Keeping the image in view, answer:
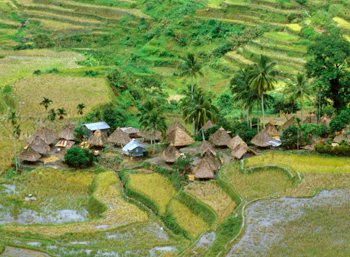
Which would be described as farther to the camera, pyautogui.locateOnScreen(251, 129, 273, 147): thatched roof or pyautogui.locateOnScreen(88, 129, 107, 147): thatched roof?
pyautogui.locateOnScreen(88, 129, 107, 147): thatched roof

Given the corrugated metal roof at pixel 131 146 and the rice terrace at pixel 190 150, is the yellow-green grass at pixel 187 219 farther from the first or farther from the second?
the corrugated metal roof at pixel 131 146

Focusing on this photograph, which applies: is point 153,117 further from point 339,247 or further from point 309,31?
point 309,31

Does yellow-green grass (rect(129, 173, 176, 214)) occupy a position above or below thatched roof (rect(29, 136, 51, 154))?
below

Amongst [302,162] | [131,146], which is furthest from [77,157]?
[302,162]

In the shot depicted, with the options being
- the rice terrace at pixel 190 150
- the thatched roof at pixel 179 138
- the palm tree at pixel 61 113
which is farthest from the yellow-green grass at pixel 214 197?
the palm tree at pixel 61 113

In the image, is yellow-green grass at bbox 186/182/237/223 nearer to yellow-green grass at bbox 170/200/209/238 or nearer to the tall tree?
yellow-green grass at bbox 170/200/209/238

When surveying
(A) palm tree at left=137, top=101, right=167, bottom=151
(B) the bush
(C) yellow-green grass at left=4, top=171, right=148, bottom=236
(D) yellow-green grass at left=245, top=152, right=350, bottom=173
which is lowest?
(C) yellow-green grass at left=4, top=171, right=148, bottom=236

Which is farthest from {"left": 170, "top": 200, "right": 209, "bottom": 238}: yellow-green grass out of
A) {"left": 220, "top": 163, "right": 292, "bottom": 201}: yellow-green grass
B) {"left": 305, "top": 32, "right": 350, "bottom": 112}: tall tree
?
{"left": 305, "top": 32, "right": 350, "bottom": 112}: tall tree

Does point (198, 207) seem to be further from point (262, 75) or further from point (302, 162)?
point (262, 75)

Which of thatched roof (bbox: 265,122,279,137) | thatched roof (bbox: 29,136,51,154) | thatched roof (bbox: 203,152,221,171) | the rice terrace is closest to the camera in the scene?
the rice terrace
